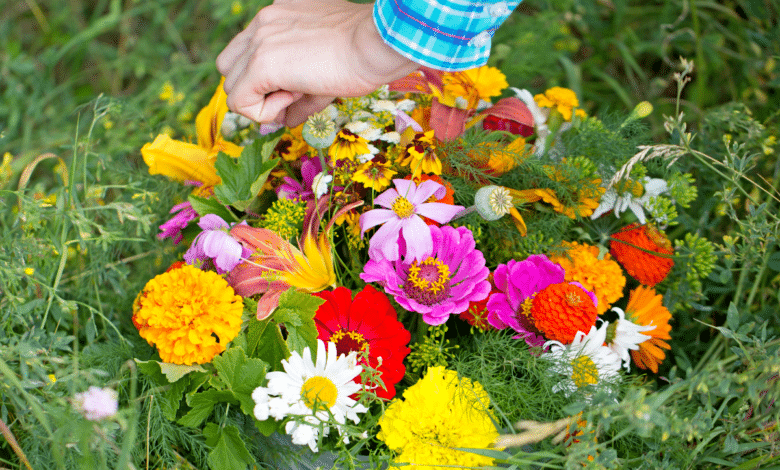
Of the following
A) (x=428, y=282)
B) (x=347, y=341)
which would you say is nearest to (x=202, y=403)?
(x=347, y=341)

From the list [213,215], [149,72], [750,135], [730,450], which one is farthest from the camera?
[149,72]

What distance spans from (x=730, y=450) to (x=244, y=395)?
50cm

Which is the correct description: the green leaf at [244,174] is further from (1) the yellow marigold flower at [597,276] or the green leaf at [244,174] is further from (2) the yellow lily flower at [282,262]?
(1) the yellow marigold flower at [597,276]

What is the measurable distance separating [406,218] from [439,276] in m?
0.07

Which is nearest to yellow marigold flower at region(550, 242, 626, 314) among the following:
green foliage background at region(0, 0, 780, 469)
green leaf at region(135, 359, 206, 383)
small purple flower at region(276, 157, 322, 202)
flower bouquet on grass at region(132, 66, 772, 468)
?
flower bouquet on grass at region(132, 66, 772, 468)

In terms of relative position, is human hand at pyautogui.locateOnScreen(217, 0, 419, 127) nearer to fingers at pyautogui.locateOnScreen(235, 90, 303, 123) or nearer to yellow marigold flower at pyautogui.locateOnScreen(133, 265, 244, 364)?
fingers at pyautogui.locateOnScreen(235, 90, 303, 123)

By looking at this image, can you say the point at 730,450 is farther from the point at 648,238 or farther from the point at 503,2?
the point at 503,2

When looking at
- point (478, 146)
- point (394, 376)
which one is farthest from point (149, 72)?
point (394, 376)

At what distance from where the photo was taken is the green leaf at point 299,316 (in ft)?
1.98

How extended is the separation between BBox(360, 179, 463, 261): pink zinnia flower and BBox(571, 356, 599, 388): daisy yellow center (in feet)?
0.66

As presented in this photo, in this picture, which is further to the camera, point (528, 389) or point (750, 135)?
point (750, 135)

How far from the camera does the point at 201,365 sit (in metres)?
0.63

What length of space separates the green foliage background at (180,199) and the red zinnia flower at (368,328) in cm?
9

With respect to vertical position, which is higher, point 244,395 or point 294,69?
point 294,69
